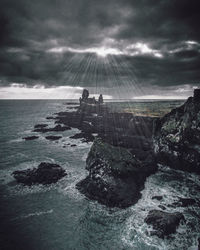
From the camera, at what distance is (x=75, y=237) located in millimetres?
14617

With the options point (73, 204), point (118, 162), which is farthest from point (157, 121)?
point (73, 204)

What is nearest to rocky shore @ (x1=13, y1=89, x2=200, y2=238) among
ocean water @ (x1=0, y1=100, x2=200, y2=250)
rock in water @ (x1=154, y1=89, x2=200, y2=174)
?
rock in water @ (x1=154, y1=89, x2=200, y2=174)

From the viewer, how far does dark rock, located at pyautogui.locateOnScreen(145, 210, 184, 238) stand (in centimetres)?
1432

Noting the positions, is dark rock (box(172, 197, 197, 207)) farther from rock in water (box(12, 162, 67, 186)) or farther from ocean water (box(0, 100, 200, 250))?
rock in water (box(12, 162, 67, 186))

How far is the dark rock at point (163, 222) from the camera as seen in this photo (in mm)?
14316

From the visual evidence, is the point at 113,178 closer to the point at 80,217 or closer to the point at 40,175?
the point at 80,217

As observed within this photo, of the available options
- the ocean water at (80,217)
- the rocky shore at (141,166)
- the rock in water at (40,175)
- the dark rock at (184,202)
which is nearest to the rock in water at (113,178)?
the rocky shore at (141,166)

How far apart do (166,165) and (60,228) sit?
71.1ft

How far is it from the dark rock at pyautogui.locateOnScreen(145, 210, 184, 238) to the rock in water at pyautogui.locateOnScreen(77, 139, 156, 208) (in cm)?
323

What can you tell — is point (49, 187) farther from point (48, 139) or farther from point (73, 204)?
point (48, 139)

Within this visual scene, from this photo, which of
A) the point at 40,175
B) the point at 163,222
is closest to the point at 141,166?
the point at 163,222

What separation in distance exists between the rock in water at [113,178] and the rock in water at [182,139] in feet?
22.8

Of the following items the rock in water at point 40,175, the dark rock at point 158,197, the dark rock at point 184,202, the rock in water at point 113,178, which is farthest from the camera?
the rock in water at point 40,175

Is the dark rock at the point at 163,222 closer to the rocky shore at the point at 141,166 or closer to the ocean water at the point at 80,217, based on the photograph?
the rocky shore at the point at 141,166
